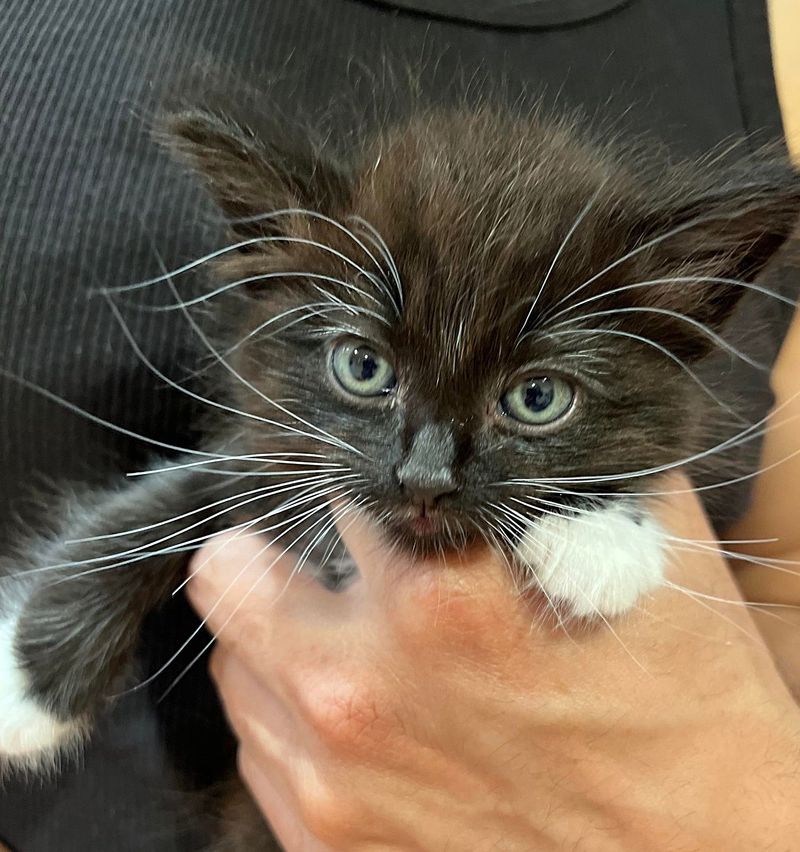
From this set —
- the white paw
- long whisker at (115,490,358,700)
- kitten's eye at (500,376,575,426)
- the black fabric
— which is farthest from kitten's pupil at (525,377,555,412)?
the white paw

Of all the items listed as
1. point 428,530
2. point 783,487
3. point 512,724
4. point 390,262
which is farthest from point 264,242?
point 783,487

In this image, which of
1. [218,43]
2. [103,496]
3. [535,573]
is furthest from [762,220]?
[103,496]

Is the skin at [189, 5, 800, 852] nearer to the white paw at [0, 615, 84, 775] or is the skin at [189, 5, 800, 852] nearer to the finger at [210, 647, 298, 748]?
the finger at [210, 647, 298, 748]

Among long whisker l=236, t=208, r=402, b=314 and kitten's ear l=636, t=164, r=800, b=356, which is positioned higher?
kitten's ear l=636, t=164, r=800, b=356

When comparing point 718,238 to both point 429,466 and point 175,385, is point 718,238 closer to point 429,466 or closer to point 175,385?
point 429,466

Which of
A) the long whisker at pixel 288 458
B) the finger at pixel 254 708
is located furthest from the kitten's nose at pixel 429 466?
the finger at pixel 254 708

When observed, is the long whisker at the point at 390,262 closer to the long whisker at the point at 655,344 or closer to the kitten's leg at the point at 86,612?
the long whisker at the point at 655,344

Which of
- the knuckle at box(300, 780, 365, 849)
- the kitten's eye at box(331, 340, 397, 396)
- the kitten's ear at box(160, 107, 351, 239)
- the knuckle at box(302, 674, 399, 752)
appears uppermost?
the kitten's ear at box(160, 107, 351, 239)
